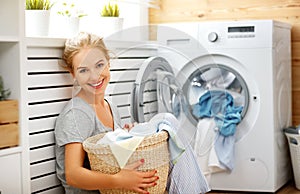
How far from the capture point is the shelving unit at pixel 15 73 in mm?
2406

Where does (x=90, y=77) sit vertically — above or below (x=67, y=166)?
above

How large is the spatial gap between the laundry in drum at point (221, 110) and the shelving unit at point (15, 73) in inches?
40.6

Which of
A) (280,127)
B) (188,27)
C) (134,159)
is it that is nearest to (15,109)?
(134,159)

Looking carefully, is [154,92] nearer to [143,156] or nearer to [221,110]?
[143,156]

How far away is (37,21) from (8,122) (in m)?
0.64

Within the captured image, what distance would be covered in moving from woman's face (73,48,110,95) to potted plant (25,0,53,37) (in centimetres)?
32

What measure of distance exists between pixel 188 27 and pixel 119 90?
3.52 feet

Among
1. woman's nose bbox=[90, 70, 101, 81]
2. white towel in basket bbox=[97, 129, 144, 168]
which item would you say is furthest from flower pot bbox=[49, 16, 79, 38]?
white towel in basket bbox=[97, 129, 144, 168]

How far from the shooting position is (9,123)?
2391 millimetres

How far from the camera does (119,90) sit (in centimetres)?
261

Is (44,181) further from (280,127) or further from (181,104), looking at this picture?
(280,127)

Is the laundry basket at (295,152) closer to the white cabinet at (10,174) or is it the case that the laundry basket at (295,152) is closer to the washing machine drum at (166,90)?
the washing machine drum at (166,90)

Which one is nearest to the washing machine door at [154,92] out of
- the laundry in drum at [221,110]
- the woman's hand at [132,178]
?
the woman's hand at [132,178]

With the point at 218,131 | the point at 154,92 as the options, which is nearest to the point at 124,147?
the point at 154,92
